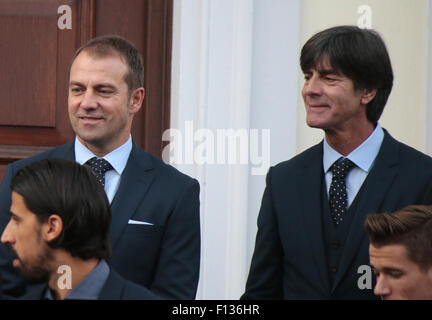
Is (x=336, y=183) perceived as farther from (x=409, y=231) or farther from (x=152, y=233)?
(x=152, y=233)

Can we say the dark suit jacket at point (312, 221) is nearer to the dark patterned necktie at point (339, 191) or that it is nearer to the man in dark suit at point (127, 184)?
the dark patterned necktie at point (339, 191)

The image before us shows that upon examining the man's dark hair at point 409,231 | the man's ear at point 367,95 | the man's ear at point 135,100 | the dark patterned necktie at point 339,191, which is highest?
the man's ear at point 367,95

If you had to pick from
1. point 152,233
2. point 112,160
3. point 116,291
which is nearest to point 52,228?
point 116,291

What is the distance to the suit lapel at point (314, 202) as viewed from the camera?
10.5 feet

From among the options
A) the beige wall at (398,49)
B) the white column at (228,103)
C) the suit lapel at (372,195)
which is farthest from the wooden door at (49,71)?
the suit lapel at (372,195)

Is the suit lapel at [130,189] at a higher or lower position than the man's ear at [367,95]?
lower

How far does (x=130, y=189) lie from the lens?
3.29m

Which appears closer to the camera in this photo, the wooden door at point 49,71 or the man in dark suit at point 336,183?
the man in dark suit at point 336,183

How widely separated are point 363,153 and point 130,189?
0.77 metres

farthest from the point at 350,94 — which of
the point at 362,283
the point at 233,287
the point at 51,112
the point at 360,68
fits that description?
the point at 51,112

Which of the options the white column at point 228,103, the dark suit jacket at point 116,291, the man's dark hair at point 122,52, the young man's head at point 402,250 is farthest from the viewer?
the white column at point 228,103

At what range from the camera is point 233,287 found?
411 centimetres

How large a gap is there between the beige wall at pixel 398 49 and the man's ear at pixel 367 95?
2.72 ft

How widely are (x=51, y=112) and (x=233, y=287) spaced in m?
1.05
